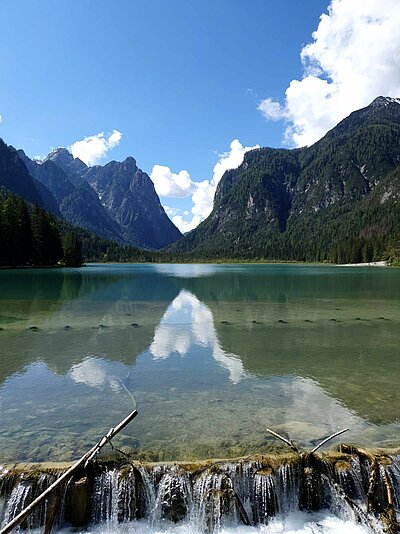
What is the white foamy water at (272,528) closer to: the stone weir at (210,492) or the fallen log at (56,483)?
the stone weir at (210,492)

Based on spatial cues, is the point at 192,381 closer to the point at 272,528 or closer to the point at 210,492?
the point at 210,492

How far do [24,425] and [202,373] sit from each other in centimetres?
898

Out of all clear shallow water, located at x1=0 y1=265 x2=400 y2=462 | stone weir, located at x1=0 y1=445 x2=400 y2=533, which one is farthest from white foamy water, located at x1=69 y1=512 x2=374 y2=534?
clear shallow water, located at x1=0 y1=265 x2=400 y2=462

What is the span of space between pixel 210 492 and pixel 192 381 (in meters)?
8.55

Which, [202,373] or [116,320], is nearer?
[202,373]

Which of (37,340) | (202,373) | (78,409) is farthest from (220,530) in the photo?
(37,340)

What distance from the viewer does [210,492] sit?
391 inches

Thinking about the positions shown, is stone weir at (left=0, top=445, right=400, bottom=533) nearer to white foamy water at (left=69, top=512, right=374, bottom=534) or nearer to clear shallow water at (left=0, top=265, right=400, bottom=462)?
white foamy water at (left=69, top=512, right=374, bottom=534)

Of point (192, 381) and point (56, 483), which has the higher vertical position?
point (56, 483)

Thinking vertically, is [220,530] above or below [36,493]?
below

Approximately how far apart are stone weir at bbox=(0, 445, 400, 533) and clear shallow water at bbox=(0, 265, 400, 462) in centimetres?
127

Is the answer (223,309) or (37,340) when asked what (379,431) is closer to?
(37,340)

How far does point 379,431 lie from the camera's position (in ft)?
42.5

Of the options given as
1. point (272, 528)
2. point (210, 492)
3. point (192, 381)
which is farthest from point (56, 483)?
point (192, 381)
